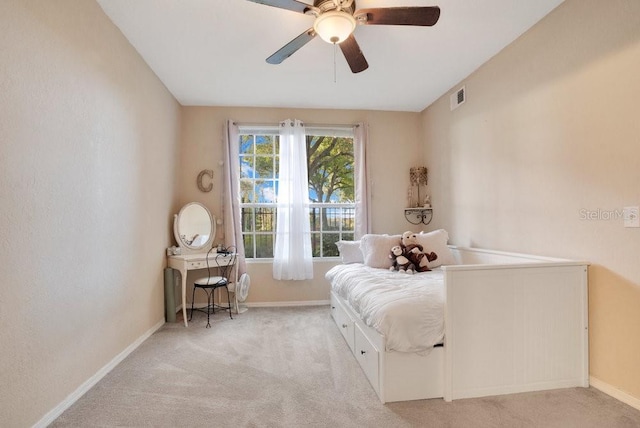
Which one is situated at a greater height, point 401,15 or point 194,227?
point 401,15

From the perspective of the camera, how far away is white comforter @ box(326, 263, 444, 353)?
1841 mm

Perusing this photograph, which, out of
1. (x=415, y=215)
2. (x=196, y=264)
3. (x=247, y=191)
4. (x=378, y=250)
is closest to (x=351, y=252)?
(x=378, y=250)

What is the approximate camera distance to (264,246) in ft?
13.9

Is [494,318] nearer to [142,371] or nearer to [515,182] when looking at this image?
[515,182]

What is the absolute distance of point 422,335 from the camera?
186 cm

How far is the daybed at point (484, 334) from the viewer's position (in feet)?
6.16

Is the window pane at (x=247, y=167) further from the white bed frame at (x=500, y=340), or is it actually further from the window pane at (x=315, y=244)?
the white bed frame at (x=500, y=340)

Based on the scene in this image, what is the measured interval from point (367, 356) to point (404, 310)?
508 mm

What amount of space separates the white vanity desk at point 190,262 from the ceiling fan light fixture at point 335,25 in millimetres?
2520

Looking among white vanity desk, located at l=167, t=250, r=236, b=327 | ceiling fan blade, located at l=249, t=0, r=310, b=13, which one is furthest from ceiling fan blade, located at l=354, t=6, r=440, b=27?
white vanity desk, located at l=167, t=250, r=236, b=327

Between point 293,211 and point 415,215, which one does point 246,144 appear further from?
point 415,215

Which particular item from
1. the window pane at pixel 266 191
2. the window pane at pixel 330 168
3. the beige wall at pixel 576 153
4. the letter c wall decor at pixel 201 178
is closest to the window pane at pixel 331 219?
the window pane at pixel 330 168

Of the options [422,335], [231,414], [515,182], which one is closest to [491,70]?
[515,182]

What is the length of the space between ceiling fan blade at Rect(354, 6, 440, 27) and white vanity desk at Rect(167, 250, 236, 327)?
271cm
